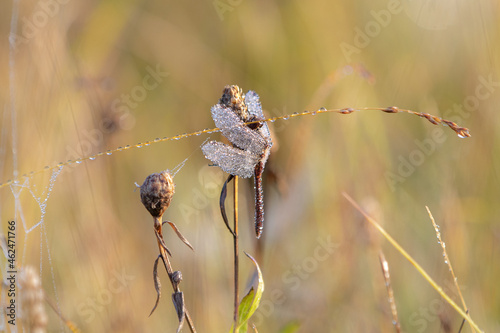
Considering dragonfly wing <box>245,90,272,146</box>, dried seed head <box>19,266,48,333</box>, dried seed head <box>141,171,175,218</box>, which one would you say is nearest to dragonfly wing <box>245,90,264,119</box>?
dragonfly wing <box>245,90,272,146</box>

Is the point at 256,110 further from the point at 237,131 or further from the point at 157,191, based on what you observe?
the point at 157,191

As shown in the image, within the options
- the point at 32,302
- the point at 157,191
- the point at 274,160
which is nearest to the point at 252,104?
the point at 157,191

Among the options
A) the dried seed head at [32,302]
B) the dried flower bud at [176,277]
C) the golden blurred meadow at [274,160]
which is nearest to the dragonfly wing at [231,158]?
the dried flower bud at [176,277]

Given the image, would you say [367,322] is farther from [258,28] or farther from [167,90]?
[167,90]

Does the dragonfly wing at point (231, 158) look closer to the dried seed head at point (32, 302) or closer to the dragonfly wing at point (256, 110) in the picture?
the dragonfly wing at point (256, 110)

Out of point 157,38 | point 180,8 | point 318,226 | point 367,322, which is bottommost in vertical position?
point 367,322

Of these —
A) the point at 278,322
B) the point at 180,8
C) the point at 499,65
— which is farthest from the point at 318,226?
the point at 180,8

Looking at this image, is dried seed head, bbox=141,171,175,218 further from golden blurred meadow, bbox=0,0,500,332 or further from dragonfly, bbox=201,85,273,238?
golden blurred meadow, bbox=0,0,500,332
